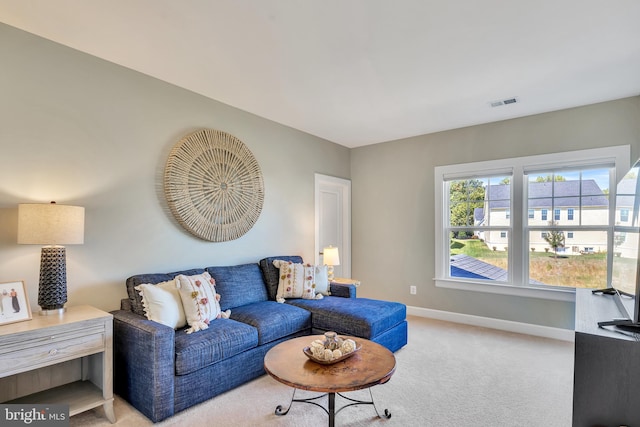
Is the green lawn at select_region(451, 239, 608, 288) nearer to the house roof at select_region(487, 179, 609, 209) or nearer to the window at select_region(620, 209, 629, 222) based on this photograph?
the house roof at select_region(487, 179, 609, 209)

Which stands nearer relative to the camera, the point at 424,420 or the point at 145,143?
the point at 424,420

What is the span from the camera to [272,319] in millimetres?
2920

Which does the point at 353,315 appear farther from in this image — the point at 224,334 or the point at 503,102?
the point at 503,102

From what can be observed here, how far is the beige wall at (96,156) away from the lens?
7.38 ft

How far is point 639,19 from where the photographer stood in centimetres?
209

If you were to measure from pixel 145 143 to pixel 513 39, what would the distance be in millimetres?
3021

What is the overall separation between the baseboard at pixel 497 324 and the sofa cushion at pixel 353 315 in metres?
1.33

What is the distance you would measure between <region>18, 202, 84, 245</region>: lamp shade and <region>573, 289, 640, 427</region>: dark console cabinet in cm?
301

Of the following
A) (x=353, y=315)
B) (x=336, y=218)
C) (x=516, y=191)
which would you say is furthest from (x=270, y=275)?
(x=516, y=191)

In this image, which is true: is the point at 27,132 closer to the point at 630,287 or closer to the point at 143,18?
the point at 143,18

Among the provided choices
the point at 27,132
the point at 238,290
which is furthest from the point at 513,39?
the point at 27,132

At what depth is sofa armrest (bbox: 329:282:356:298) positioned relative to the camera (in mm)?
3795

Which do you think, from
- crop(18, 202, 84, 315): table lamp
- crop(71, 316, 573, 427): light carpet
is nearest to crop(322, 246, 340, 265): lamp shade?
crop(71, 316, 573, 427): light carpet

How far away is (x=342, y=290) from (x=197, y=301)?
1.71 meters
